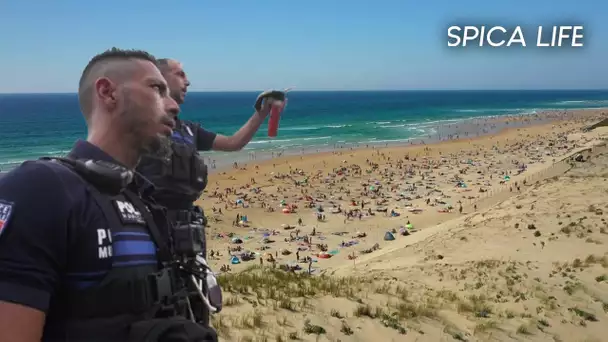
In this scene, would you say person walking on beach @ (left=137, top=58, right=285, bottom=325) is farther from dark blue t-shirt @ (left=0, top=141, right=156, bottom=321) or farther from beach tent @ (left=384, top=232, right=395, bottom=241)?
beach tent @ (left=384, top=232, right=395, bottom=241)

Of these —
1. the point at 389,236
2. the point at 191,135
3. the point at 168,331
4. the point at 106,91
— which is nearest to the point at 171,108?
the point at 106,91

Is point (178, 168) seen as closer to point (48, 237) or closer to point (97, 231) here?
point (97, 231)

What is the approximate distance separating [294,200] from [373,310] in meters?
18.8

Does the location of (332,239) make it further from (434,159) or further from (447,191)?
(434,159)

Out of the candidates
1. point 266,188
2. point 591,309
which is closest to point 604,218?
point 591,309

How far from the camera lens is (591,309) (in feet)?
27.3

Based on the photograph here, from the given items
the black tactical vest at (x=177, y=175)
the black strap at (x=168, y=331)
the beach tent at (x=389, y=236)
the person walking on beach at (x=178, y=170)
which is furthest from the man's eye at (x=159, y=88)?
the beach tent at (x=389, y=236)

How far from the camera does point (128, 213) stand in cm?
180

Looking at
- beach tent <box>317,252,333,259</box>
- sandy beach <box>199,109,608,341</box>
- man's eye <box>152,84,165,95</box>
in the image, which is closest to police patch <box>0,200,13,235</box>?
man's eye <box>152,84,165,95</box>

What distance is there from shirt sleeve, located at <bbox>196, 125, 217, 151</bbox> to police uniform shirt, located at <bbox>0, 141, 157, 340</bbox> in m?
2.74

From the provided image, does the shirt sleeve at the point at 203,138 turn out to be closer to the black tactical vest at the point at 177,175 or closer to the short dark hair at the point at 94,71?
the black tactical vest at the point at 177,175

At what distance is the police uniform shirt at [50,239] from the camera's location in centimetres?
148

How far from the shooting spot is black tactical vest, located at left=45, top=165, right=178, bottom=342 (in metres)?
1.64

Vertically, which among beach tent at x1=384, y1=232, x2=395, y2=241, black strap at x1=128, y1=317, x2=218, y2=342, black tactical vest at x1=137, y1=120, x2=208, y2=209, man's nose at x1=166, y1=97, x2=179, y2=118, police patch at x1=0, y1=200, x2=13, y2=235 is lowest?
beach tent at x1=384, y1=232, x2=395, y2=241
